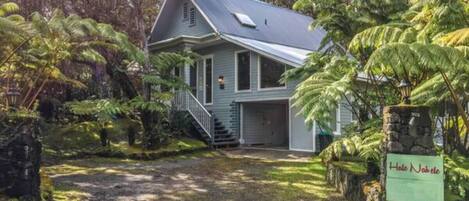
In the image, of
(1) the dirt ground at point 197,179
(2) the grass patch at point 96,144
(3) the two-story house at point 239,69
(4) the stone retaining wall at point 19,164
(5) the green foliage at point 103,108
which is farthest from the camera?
(3) the two-story house at point 239,69

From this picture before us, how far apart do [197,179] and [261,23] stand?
34.6 ft

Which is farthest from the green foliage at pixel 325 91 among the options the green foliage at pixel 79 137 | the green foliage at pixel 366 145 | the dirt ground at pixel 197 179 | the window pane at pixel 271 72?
the green foliage at pixel 79 137

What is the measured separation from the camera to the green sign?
476cm

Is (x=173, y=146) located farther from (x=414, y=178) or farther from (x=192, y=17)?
(x=414, y=178)

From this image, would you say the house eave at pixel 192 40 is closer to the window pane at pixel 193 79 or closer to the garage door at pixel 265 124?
the window pane at pixel 193 79

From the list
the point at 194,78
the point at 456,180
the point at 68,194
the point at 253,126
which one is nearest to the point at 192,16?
A: the point at 194,78

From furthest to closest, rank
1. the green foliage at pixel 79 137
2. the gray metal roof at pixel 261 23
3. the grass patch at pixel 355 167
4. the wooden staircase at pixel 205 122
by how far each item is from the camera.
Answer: the gray metal roof at pixel 261 23 → the wooden staircase at pixel 205 122 → the green foliage at pixel 79 137 → the grass patch at pixel 355 167

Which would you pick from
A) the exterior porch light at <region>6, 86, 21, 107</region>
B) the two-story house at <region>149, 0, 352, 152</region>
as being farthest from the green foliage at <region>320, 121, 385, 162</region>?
the two-story house at <region>149, 0, 352, 152</region>

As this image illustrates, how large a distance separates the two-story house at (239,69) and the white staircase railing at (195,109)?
0.03ft

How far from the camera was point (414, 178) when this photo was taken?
489cm

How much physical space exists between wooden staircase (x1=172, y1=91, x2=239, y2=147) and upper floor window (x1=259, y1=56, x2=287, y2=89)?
2184 millimetres

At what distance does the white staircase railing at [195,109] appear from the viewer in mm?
15495

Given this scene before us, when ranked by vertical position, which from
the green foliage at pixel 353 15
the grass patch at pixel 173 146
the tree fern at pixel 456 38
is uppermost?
the green foliage at pixel 353 15

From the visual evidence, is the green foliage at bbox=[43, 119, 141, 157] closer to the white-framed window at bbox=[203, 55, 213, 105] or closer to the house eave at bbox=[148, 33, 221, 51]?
the white-framed window at bbox=[203, 55, 213, 105]
